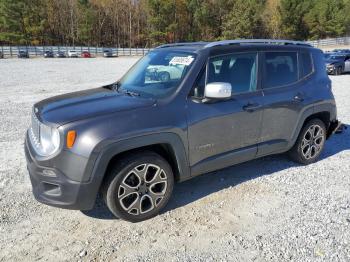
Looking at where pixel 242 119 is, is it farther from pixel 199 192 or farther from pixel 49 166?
pixel 49 166

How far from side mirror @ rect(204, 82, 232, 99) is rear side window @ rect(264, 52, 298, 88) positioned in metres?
0.99

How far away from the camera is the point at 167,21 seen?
70312 millimetres

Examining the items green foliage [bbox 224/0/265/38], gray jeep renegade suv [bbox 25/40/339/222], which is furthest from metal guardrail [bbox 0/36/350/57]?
gray jeep renegade suv [bbox 25/40/339/222]

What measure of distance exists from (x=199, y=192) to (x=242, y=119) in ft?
3.52

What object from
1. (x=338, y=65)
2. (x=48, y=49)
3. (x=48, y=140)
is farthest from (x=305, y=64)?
(x=48, y=49)

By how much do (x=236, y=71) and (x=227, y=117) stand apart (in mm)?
611

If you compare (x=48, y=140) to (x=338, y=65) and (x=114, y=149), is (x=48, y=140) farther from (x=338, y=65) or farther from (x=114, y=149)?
(x=338, y=65)

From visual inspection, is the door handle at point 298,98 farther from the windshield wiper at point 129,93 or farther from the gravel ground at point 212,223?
the windshield wiper at point 129,93

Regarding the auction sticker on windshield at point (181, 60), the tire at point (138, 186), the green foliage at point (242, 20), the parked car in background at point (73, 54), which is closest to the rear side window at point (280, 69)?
the auction sticker on windshield at point (181, 60)

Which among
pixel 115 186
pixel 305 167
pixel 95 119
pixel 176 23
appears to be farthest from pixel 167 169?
pixel 176 23

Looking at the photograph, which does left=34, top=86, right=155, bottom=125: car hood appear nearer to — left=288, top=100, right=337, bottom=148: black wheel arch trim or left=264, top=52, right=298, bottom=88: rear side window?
left=264, top=52, right=298, bottom=88: rear side window

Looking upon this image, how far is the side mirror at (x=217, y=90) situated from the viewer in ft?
12.0

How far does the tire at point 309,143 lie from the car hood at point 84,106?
261 centimetres

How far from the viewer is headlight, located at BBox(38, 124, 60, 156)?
3223 millimetres
